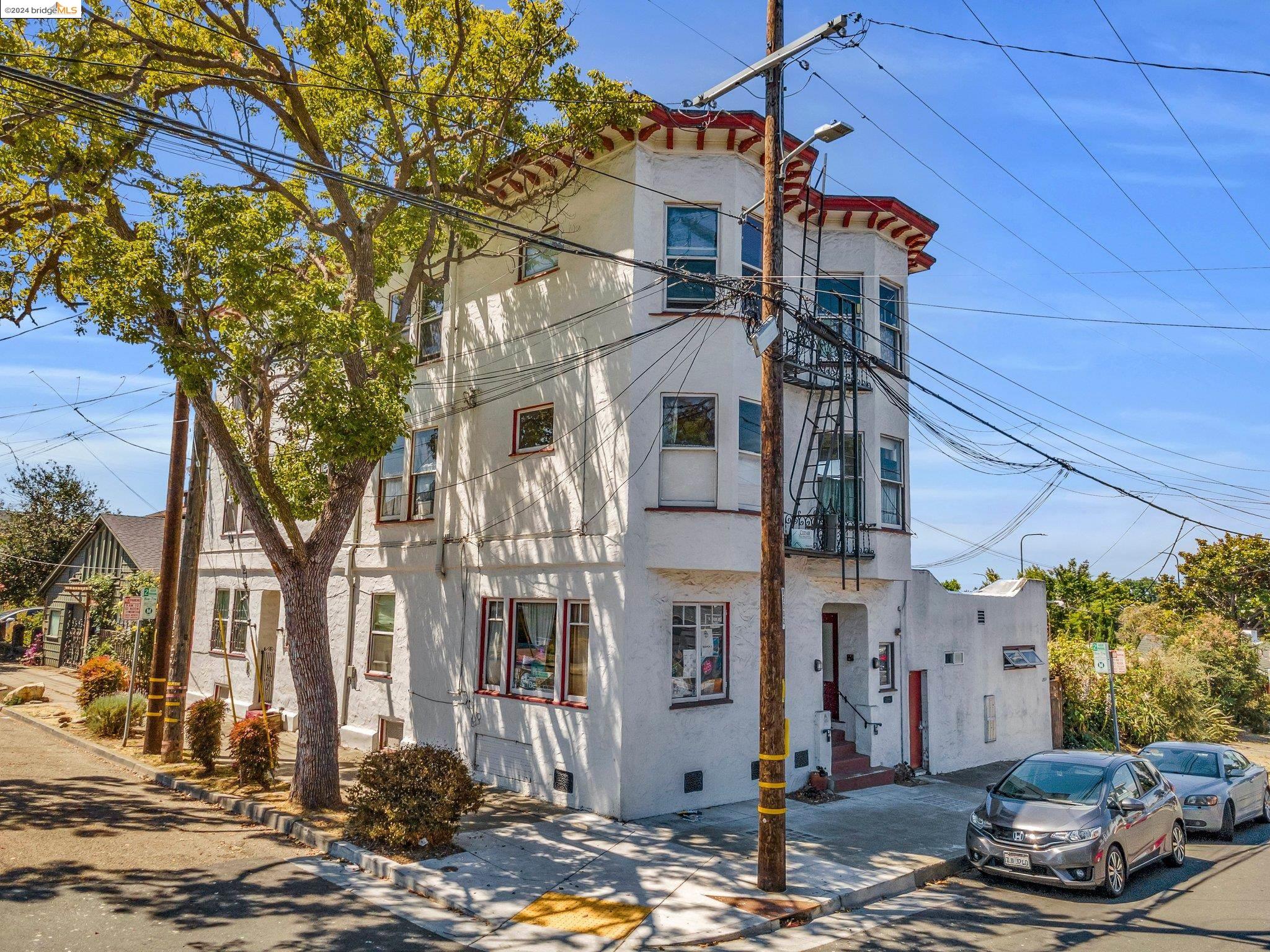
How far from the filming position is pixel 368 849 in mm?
10375

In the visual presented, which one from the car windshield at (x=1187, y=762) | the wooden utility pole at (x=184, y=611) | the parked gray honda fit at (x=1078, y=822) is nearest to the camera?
the parked gray honda fit at (x=1078, y=822)

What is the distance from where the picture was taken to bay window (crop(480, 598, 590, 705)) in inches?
531

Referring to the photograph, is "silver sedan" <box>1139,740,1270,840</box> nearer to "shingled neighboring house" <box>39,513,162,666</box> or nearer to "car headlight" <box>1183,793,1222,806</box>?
"car headlight" <box>1183,793,1222,806</box>

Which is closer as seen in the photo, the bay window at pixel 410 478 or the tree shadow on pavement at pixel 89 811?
the tree shadow on pavement at pixel 89 811

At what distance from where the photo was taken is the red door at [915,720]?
16.8m

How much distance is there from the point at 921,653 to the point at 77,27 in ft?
57.7

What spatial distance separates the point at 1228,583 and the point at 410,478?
143 feet

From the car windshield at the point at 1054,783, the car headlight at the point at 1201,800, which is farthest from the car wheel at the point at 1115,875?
the car headlight at the point at 1201,800

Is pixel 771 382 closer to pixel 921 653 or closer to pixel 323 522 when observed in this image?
pixel 323 522

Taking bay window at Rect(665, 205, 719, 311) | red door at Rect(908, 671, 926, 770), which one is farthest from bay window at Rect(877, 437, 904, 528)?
bay window at Rect(665, 205, 719, 311)

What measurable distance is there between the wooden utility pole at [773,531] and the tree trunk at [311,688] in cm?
625

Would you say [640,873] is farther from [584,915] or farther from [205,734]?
[205,734]

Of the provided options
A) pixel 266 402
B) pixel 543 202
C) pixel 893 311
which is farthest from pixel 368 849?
pixel 893 311

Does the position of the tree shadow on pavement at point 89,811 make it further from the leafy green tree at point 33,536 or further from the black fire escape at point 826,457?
the leafy green tree at point 33,536
